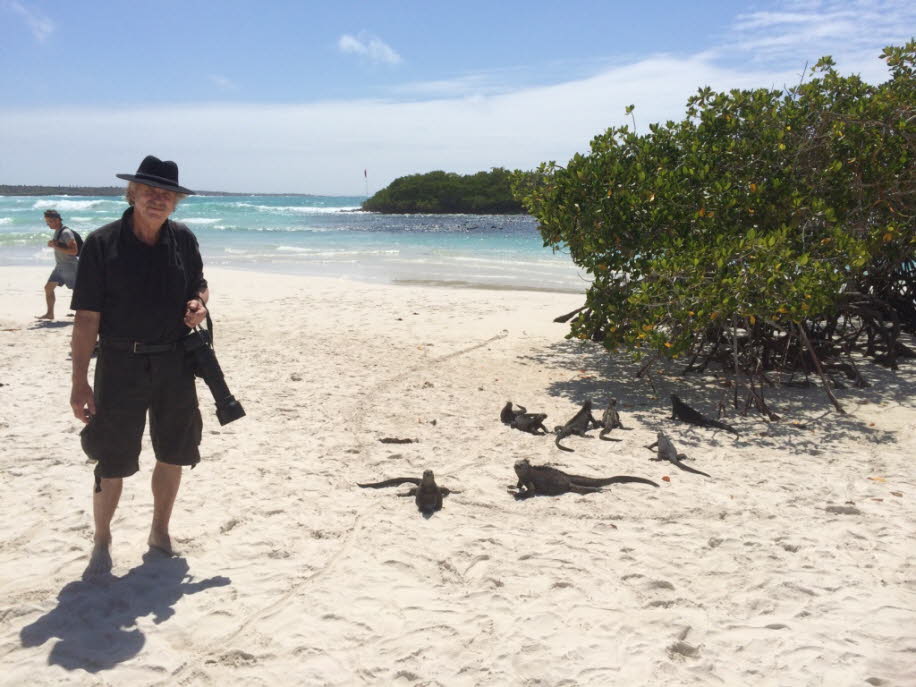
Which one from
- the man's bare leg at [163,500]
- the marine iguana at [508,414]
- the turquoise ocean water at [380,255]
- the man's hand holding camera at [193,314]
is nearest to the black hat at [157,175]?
the man's hand holding camera at [193,314]

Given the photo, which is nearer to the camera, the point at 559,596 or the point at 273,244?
the point at 559,596

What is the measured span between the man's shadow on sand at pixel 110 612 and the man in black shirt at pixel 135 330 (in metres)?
0.31

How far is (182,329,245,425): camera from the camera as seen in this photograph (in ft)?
10.4

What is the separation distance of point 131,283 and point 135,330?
20 cm

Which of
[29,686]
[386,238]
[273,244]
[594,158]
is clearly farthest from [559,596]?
[386,238]

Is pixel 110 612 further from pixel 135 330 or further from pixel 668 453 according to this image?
pixel 668 453

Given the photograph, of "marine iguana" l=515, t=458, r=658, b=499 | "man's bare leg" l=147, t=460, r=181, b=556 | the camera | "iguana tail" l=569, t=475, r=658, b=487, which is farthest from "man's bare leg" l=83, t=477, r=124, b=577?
"iguana tail" l=569, t=475, r=658, b=487

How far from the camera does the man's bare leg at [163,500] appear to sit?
332cm

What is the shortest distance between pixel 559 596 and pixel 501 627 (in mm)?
363

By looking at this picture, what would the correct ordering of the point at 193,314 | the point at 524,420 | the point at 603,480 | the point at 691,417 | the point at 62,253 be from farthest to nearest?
the point at 62,253 → the point at 691,417 → the point at 524,420 → the point at 603,480 → the point at 193,314

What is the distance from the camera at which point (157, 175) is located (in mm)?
3010

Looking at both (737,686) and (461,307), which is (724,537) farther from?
(461,307)

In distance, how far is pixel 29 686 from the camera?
253 cm

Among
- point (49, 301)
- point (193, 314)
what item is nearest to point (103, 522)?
point (193, 314)
